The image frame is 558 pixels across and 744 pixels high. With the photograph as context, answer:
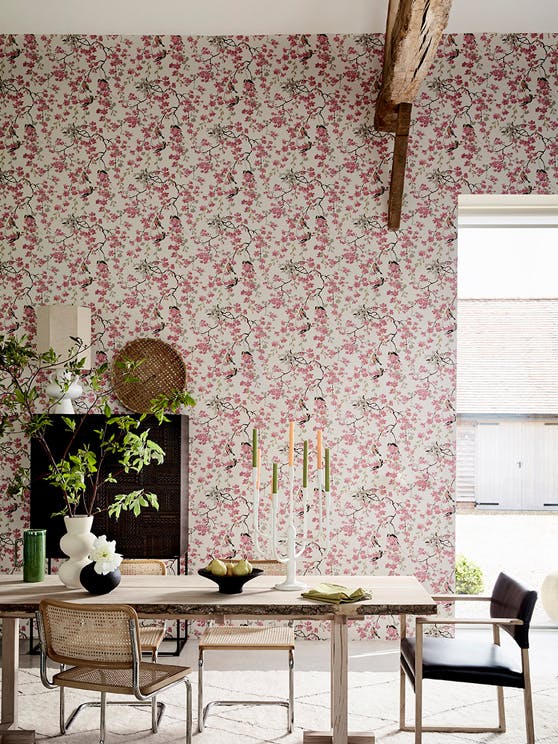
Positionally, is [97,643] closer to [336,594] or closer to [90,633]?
[90,633]

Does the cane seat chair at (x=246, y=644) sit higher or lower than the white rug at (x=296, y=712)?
higher

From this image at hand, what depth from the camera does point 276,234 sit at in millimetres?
5484

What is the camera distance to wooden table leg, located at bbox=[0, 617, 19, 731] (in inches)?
137

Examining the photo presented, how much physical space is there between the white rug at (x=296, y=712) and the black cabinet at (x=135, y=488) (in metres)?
0.85

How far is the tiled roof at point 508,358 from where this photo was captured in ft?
18.8

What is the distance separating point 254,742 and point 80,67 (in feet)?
14.4

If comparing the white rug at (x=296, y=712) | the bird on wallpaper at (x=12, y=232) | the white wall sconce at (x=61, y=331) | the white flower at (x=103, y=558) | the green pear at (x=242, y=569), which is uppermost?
the bird on wallpaper at (x=12, y=232)

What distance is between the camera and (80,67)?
5.56 m

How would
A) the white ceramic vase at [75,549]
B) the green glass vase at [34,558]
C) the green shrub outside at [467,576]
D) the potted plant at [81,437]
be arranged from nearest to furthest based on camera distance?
the white ceramic vase at [75,549]
the green glass vase at [34,558]
the potted plant at [81,437]
the green shrub outside at [467,576]

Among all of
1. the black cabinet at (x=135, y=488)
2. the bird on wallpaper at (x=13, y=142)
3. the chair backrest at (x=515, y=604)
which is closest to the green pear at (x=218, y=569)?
the chair backrest at (x=515, y=604)

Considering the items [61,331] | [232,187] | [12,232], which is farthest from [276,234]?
[12,232]

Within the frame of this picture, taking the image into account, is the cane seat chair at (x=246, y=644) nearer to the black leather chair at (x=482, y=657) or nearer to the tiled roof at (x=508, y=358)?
the black leather chair at (x=482, y=657)

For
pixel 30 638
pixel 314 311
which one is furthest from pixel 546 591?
pixel 30 638

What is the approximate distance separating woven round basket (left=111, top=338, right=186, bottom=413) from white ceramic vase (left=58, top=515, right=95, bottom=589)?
1.89 m
